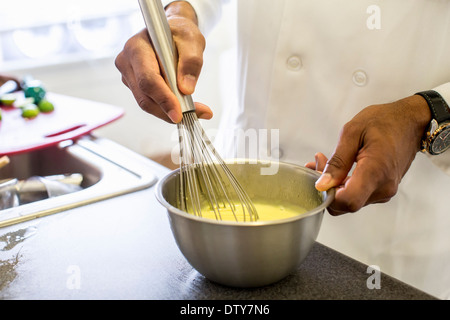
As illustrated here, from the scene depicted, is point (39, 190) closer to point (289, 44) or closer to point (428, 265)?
point (289, 44)

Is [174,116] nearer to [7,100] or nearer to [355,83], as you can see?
[355,83]

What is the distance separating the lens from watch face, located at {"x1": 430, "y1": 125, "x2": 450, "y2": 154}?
1.99 ft

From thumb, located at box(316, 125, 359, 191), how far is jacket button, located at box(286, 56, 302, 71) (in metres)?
0.28

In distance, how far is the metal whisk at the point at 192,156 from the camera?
0.54 m

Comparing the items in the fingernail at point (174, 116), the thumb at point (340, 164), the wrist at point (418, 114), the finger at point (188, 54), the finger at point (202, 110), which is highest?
the finger at point (188, 54)

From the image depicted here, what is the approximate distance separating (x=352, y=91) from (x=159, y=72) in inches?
13.2

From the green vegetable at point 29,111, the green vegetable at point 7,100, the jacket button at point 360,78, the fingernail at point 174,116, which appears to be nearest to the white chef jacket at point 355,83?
the jacket button at point 360,78

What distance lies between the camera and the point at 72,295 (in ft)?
1.58

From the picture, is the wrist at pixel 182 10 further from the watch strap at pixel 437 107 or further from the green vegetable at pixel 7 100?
the green vegetable at pixel 7 100

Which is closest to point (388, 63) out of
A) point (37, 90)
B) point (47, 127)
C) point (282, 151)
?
point (282, 151)

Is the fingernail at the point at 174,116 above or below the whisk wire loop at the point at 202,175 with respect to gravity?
above

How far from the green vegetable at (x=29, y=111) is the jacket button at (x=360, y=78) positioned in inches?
27.1

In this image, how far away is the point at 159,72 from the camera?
0.58m

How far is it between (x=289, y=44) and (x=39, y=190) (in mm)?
458
